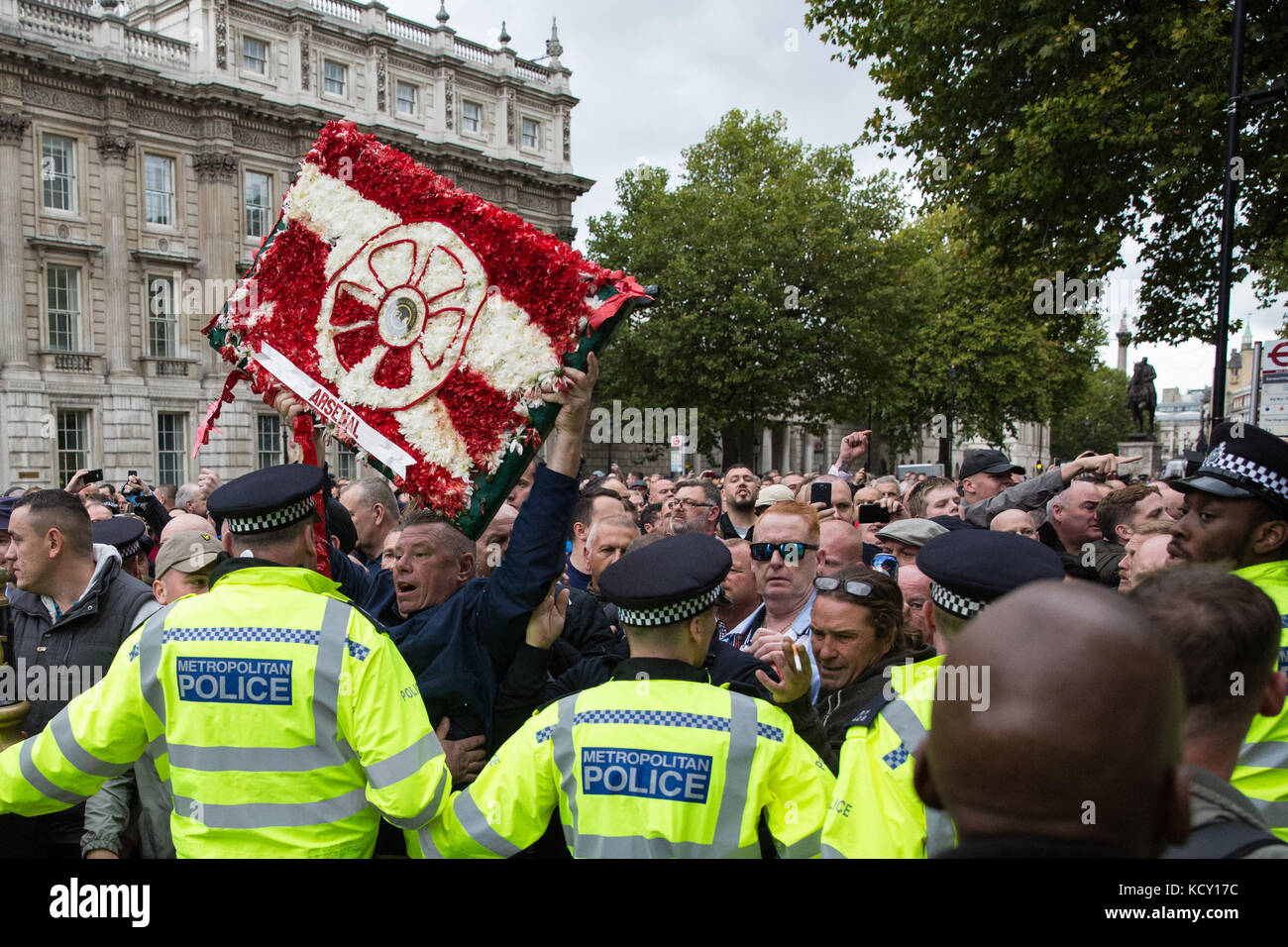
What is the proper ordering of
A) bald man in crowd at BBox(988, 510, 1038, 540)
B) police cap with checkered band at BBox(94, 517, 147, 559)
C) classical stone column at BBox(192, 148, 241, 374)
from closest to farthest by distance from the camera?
1. police cap with checkered band at BBox(94, 517, 147, 559)
2. bald man in crowd at BBox(988, 510, 1038, 540)
3. classical stone column at BBox(192, 148, 241, 374)

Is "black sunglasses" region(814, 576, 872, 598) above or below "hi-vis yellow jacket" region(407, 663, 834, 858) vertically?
above

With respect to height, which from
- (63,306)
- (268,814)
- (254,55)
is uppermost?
(254,55)

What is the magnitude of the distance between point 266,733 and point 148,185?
3008cm

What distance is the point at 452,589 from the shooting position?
12.9ft

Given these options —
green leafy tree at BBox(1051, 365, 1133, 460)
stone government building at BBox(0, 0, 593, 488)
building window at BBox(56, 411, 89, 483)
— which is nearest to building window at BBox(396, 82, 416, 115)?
stone government building at BBox(0, 0, 593, 488)

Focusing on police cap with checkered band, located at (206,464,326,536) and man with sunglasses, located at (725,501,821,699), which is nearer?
police cap with checkered band, located at (206,464,326,536)

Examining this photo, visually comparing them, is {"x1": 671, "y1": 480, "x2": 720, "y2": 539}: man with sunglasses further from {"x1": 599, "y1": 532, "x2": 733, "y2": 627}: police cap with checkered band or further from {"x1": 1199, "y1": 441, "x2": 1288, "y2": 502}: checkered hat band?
{"x1": 599, "y1": 532, "x2": 733, "y2": 627}: police cap with checkered band

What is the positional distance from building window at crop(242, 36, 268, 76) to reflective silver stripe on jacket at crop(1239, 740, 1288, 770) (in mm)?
33185

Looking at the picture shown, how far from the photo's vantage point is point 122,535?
5.34 meters

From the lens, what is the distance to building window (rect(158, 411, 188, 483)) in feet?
92.0

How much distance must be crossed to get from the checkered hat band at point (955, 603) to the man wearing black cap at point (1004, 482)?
13.5 ft

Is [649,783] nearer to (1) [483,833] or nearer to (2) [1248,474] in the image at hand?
(1) [483,833]
